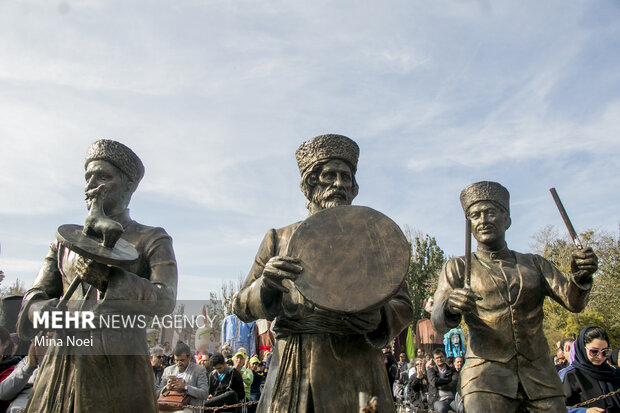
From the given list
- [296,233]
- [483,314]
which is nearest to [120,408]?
[296,233]

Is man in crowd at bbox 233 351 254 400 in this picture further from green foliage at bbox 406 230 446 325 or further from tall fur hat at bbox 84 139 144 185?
green foliage at bbox 406 230 446 325

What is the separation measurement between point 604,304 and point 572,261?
66.0 feet

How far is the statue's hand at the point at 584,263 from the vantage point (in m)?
4.04

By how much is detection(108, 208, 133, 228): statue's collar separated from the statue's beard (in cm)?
124

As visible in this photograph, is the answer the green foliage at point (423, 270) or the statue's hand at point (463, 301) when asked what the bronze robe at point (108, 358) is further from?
Result: the green foliage at point (423, 270)

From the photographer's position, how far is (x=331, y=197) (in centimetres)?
324

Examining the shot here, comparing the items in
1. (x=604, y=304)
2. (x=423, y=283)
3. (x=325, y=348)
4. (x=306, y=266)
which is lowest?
(x=325, y=348)

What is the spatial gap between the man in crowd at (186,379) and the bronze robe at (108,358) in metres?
3.91

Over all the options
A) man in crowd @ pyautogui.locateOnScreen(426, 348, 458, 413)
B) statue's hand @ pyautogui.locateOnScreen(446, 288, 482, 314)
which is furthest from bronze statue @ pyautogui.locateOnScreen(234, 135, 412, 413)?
man in crowd @ pyautogui.locateOnScreen(426, 348, 458, 413)

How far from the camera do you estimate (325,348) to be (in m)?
2.88

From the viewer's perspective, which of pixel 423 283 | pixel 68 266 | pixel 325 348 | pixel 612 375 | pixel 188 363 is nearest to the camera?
pixel 325 348

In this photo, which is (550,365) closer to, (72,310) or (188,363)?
(72,310)

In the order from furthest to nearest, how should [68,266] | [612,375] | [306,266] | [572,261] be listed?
[612,375], [572,261], [68,266], [306,266]

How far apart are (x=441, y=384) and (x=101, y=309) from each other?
7.38m
